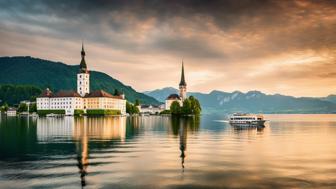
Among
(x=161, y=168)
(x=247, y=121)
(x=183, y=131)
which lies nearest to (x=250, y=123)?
(x=247, y=121)

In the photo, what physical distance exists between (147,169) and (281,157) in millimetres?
18440

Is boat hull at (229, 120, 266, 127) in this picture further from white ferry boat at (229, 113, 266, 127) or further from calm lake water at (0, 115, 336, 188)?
calm lake water at (0, 115, 336, 188)

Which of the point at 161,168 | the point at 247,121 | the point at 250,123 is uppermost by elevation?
the point at 247,121

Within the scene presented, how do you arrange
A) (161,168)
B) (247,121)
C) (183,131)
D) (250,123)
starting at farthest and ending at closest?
(247,121) < (250,123) < (183,131) < (161,168)

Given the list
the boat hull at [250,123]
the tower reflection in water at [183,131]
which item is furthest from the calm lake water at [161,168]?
the boat hull at [250,123]

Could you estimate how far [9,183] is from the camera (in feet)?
88.5

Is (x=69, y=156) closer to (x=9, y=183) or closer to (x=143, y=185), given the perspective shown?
(x=9, y=183)

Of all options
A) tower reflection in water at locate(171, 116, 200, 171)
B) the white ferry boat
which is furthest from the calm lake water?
the white ferry boat

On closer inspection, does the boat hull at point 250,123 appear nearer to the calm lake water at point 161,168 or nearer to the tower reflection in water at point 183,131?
the tower reflection in water at point 183,131

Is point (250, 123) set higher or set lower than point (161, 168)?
lower

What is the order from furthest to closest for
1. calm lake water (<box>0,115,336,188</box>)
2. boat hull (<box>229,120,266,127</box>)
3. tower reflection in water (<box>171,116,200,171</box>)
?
boat hull (<box>229,120,266,127</box>), tower reflection in water (<box>171,116,200,171</box>), calm lake water (<box>0,115,336,188</box>)

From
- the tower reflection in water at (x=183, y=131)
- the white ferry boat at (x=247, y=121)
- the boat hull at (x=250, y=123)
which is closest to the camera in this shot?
the tower reflection in water at (x=183, y=131)

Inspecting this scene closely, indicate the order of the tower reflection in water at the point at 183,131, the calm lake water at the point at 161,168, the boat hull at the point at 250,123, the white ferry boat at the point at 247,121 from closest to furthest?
the calm lake water at the point at 161,168 < the tower reflection in water at the point at 183,131 < the boat hull at the point at 250,123 < the white ferry boat at the point at 247,121

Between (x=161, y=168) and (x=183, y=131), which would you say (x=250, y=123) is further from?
(x=161, y=168)
